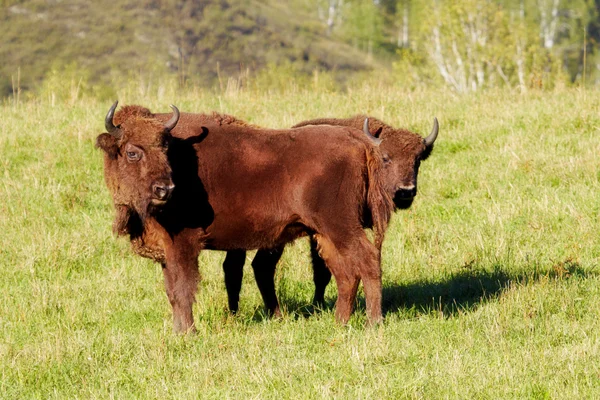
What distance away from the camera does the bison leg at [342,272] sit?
8.05 meters

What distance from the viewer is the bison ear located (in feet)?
26.0

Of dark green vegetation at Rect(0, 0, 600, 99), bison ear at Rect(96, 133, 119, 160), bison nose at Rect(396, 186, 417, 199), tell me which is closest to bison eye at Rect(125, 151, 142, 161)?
bison ear at Rect(96, 133, 119, 160)

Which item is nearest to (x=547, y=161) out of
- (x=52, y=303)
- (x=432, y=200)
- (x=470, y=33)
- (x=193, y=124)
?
(x=432, y=200)

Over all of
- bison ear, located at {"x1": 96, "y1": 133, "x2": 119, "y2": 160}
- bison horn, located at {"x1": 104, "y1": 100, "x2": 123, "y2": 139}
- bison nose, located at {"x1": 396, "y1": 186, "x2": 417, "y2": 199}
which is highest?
bison horn, located at {"x1": 104, "y1": 100, "x2": 123, "y2": 139}

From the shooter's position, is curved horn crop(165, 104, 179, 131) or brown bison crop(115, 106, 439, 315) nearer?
curved horn crop(165, 104, 179, 131)

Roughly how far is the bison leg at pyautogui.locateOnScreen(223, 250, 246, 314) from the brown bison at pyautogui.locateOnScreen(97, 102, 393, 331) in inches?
30.6

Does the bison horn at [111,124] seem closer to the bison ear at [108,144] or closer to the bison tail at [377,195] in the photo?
the bison ear at [108,144]

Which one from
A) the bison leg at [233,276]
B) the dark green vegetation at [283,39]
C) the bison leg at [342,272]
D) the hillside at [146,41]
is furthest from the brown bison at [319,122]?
the hillside at [146,41]

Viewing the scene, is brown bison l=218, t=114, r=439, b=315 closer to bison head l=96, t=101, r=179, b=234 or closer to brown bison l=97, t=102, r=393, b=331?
brown bison l=97, t=102, r=393, b=331

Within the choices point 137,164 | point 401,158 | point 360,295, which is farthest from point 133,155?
point 401,158

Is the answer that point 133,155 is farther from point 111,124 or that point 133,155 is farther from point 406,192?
point 406,192

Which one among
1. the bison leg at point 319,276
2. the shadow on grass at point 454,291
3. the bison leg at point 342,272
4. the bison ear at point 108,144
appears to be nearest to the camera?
the bison ear at point 108,144

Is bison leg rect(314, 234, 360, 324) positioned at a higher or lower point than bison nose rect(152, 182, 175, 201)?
lower

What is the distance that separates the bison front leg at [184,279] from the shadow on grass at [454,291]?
0.92m
